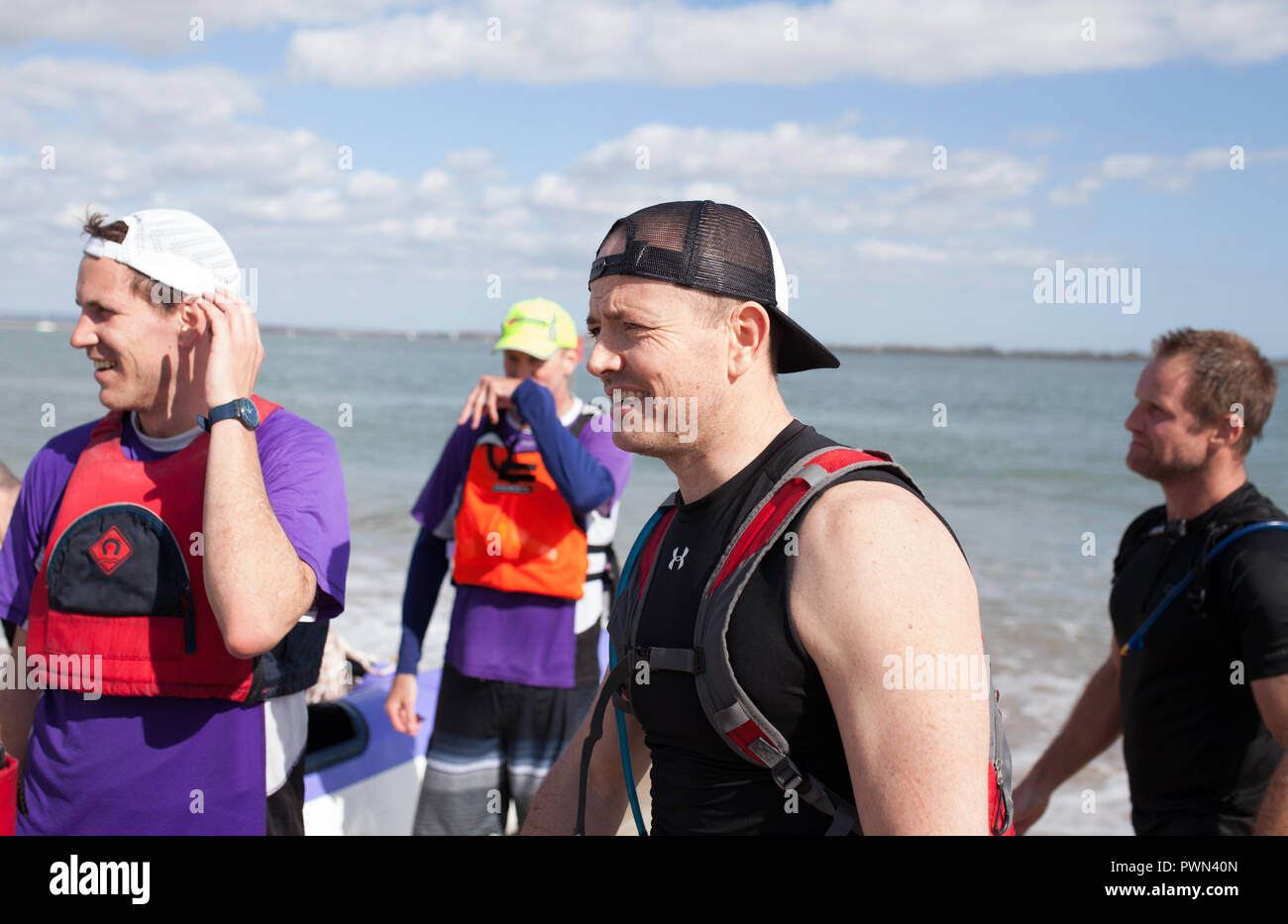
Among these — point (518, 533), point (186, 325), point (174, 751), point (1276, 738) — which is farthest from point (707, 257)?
point (518, 533)

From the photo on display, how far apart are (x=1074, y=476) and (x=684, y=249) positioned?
26389 millimetres

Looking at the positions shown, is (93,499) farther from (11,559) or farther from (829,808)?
(829,808)

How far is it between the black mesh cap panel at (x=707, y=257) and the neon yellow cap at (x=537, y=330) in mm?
2658

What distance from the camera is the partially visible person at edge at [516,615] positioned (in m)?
4.18

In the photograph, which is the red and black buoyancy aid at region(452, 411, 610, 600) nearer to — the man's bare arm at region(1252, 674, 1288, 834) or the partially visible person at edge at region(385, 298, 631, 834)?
the partially visible person at edge at region(385, 298, 631, 834)

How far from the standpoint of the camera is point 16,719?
8.58 feet

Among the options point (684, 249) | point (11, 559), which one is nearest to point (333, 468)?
point (11, 559)

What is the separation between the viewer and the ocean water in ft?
29.3

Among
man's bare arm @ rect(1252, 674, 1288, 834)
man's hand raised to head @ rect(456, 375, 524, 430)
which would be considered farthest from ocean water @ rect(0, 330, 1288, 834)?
man's bare arm @ rect(1252, 674, 1288, 834)

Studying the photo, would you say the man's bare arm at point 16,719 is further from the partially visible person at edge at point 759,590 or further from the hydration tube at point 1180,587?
the hydration tube at point 1180,587

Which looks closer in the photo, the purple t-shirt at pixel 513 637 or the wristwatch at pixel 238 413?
the wristwatch at pixel 238 413

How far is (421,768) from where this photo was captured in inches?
194

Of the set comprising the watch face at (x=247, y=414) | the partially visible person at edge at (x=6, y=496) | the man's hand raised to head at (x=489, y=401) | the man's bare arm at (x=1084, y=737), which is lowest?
the man's bare arm at (x=1084, y=737)

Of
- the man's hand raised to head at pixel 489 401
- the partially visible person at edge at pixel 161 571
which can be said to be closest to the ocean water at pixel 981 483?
the man's hand raised to head at pixel 489 401
